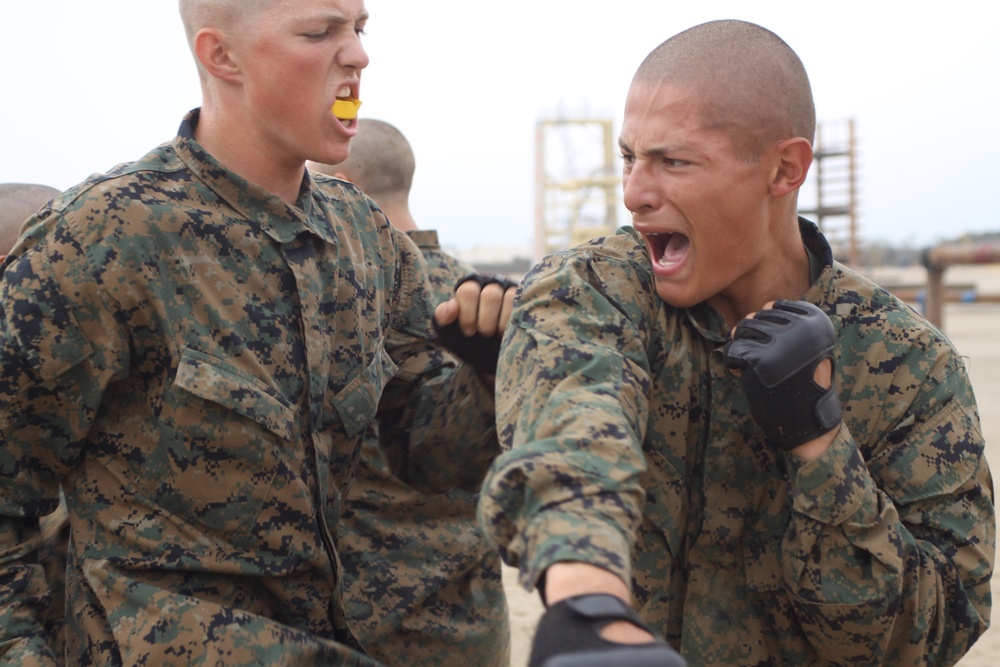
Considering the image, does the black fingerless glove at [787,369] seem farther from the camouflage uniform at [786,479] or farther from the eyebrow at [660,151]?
the eyebrow at [660,151]

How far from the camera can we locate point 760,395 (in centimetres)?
223

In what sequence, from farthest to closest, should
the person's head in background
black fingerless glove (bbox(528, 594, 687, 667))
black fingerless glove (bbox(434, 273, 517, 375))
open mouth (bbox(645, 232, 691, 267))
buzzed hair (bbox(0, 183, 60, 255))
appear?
the person's head in background
buzzed hair (bbox(0, 183, 60, 255))
black fingerless glove (bbox(434, 273, 517, 375))
open mouth (bbox(645, 232, 691, 267))
black fingerless glove (bbox(528, 594, 687, 667))

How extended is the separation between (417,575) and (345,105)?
1764 millimetres

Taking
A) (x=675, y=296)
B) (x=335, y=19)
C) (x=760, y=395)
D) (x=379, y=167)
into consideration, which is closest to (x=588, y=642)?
(x=760, y=395)

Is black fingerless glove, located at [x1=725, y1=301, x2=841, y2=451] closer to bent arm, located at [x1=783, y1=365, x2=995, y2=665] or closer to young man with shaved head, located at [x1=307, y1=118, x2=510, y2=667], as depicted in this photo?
bent arm, located at [x1=783, y1=365, x2=995, y2=665]

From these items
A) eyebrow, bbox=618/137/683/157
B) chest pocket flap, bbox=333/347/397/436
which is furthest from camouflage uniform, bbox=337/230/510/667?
eyebrow, bbox=618/137/683/157

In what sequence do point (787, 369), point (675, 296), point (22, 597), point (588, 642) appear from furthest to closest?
point (675, 296)
point (22, 597)
point (787, 369)
point (588, 642)

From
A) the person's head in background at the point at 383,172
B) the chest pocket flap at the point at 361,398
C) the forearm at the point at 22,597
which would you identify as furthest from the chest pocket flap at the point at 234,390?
the person's head in background at the point at 383,172

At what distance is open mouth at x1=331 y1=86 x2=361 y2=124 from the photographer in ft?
9.11

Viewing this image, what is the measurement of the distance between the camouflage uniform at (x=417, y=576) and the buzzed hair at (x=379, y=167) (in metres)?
1.51

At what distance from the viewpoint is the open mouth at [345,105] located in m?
2.78

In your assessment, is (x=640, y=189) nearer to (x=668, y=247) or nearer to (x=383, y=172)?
(x=668, y=247)

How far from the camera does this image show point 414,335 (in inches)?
125

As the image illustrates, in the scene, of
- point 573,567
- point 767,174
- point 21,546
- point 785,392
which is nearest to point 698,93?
point 767,174
